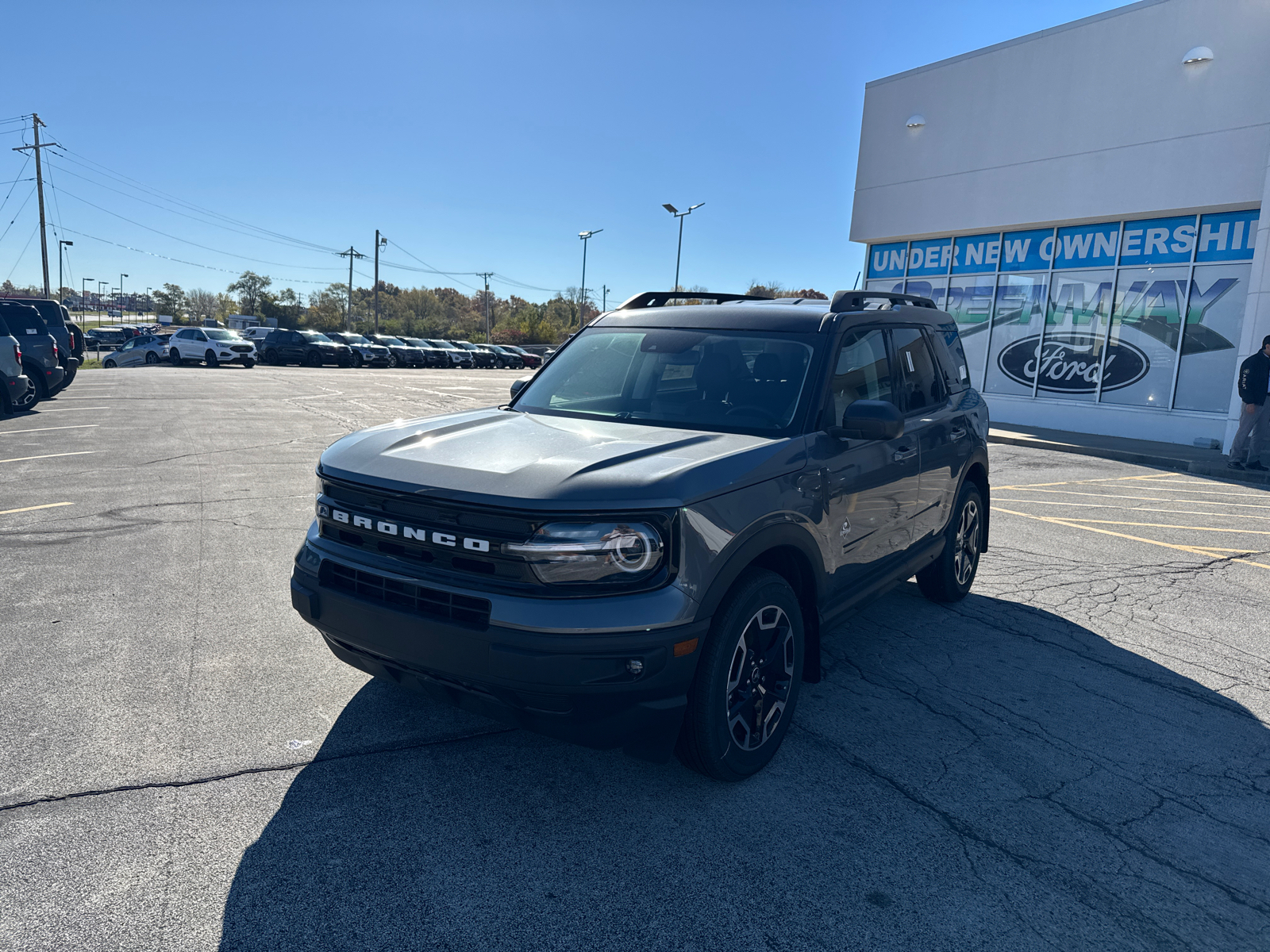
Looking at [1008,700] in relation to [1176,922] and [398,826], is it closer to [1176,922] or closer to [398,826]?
[1176,922]

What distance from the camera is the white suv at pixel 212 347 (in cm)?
3475

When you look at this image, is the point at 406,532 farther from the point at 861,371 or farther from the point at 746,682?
the point at 861,371

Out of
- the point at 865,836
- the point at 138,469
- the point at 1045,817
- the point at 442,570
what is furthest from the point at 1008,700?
the point at 138,469

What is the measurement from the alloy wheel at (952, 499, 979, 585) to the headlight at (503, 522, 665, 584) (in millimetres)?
3315

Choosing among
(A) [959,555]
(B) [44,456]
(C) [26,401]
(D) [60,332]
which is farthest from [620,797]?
(D) [60,332]

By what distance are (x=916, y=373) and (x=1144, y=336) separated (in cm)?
1555

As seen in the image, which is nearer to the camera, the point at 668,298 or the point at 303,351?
the point at 668,298

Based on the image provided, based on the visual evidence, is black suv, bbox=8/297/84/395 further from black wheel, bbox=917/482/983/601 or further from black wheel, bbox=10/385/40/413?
black wheel, bbox=917/482/983/601

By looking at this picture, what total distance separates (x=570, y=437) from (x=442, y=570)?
0.83 m

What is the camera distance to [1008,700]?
407cm

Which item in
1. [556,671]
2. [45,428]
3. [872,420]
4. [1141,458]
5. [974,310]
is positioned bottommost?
[45,428]

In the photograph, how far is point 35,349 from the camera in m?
15.3

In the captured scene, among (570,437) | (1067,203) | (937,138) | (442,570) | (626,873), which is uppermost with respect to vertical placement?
(937,138)

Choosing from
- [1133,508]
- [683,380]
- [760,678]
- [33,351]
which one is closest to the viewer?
[760,678]
